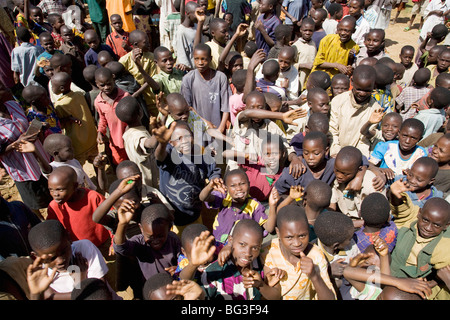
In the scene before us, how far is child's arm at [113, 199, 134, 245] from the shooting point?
85.0 inches

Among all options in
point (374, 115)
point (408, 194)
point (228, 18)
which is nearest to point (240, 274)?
point (408, 194)

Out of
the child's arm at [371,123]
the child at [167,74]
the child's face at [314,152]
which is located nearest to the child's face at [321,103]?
the child's arm at [371,123]

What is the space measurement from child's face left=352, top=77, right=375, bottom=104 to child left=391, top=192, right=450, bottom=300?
56.0 inches

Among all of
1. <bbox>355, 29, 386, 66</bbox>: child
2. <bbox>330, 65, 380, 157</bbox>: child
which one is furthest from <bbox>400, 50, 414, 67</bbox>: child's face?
<bbox>330, 65, 380, 157</bbox>: child

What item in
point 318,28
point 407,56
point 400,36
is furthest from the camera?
point 400,36

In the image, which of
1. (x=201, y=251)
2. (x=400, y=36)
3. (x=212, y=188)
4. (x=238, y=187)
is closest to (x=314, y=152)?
(x=238, y=187)

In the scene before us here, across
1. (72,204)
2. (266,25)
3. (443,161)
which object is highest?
(266,25)

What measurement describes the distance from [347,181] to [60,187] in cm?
248

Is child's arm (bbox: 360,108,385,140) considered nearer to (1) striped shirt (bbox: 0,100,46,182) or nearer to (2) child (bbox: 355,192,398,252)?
(2) child (bbox: 355,192,398,252)

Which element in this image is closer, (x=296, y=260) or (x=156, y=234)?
(x=296, y=260)

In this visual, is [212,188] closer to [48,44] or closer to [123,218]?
[123,218]

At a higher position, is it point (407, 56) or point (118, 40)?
point (118, 40)

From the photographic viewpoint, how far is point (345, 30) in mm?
5020

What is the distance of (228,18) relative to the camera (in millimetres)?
6691
